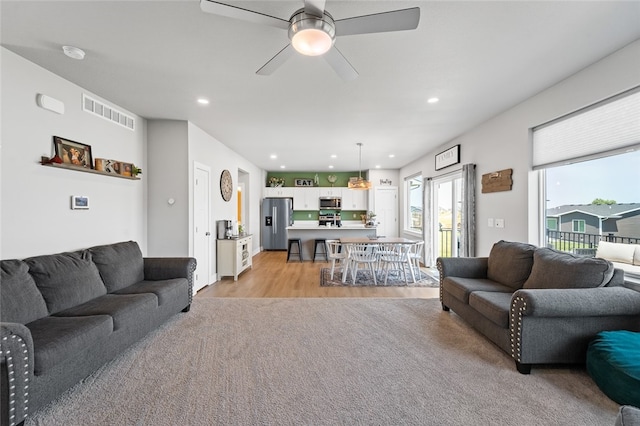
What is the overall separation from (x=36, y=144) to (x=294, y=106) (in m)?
2.67

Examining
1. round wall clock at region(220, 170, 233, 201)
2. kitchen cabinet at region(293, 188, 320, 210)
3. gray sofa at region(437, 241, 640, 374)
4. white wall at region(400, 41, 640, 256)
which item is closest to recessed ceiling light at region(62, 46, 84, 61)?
round wall clock at region(220, 170, 233, 201)

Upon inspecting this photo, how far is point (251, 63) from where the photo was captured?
8.69 feet

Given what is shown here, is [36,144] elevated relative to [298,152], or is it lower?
lower

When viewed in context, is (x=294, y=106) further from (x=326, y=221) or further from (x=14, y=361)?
(x=326, y=221)

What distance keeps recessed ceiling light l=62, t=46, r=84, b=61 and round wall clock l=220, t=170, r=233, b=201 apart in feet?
10.5

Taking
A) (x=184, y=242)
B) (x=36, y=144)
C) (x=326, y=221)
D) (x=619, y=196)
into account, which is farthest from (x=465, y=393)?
(x=326, y=221)

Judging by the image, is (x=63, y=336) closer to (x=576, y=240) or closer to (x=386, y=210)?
(x=576, y=240)

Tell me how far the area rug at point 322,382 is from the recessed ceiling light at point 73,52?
2680mm

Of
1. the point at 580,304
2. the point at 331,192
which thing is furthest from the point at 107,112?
the point at 331,192

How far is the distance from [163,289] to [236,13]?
272 cm

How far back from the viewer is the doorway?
554 cm

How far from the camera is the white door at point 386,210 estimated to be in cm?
888

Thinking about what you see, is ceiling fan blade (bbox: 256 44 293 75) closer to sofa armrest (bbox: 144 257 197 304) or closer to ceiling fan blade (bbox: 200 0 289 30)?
ceiling fan blade (bbox: 200 0 289 30)

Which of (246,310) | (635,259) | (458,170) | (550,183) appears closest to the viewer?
(635,259)
